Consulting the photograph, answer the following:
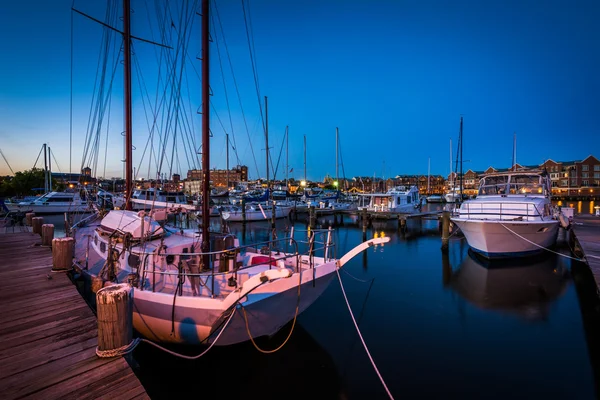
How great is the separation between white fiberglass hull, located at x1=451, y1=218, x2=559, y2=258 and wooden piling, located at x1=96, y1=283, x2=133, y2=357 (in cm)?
1614

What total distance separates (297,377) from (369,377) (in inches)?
66.6

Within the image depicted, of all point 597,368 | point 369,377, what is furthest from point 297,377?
point 597,368

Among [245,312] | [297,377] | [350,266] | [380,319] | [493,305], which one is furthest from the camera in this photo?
[350,266]

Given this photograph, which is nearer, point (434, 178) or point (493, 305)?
point (493, 305)

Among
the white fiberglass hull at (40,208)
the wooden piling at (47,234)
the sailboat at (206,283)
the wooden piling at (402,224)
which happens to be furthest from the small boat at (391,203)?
the white fiberglass hull at (40,208)

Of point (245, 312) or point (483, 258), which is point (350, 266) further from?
point (245, 312)

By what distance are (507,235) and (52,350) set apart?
59.7 feet

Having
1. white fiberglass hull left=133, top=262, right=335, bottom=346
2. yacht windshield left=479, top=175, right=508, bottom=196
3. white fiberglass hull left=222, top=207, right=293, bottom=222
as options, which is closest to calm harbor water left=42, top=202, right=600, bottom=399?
white fiberglass hull left=133, top=262, right=335, bottom=346

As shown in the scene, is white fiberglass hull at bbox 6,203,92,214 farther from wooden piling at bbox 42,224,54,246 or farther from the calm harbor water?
the calm harbor water

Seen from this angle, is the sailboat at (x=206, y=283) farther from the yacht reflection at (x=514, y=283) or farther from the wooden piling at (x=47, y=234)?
the yacht reflection at (x=514, y=283)

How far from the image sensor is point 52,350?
407 centimetres

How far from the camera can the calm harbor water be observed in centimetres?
611

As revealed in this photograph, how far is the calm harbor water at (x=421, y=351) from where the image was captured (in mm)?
6105

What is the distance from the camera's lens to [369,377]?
653cm
